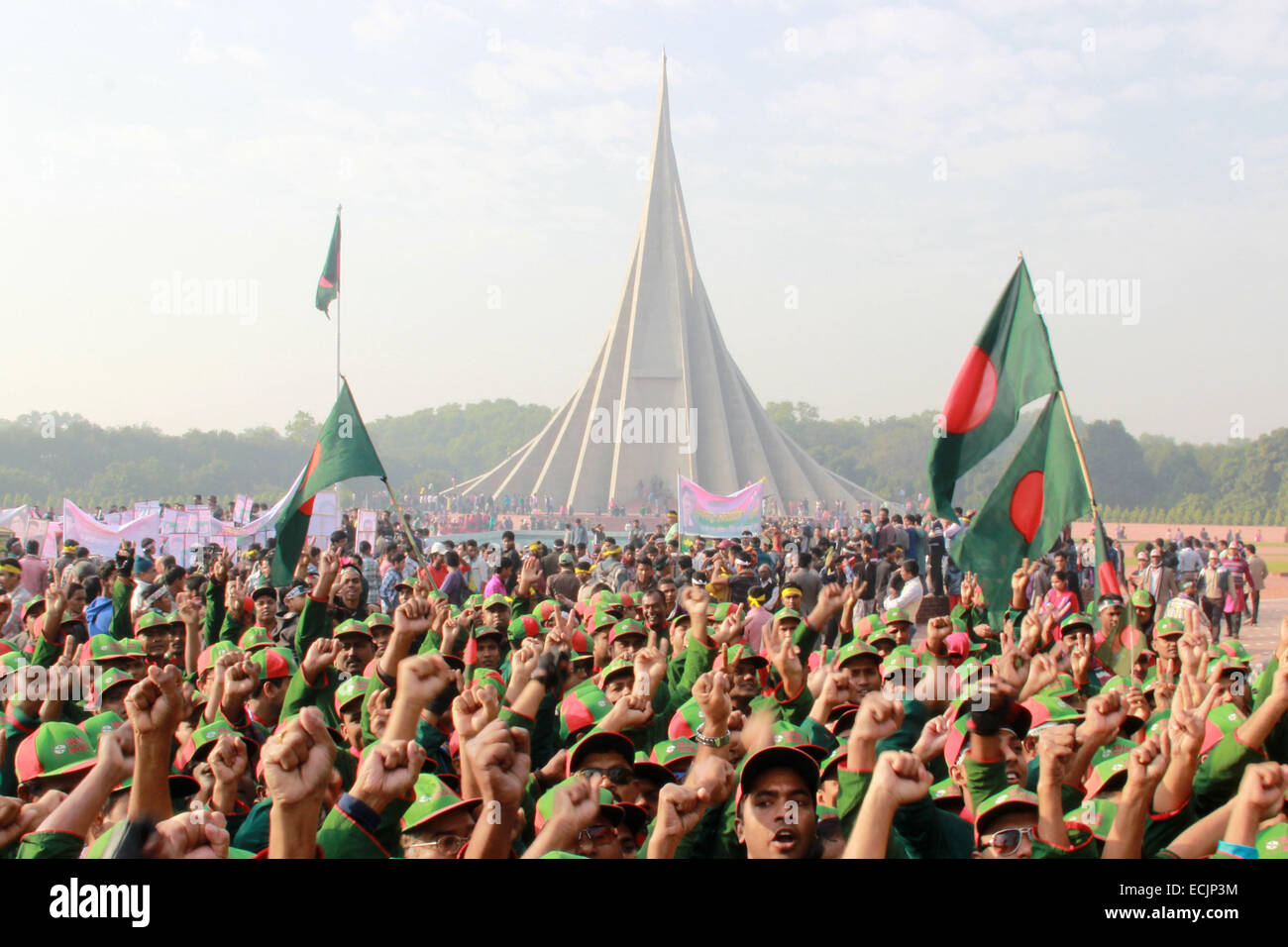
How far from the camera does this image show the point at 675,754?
8.74 feet

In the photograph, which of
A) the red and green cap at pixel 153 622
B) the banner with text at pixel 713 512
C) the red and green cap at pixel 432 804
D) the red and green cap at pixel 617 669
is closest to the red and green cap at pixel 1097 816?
the red and green cap at pixel 432 804

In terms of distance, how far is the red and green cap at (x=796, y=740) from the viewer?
7.81ft

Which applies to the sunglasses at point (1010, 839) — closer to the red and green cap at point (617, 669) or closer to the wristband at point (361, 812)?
the wristband at point (361, 812)

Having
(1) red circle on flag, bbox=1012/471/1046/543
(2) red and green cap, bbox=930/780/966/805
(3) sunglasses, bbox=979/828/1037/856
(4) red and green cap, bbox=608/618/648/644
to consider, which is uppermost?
(1) red circle on flag, bbox=1012/471/1046/543

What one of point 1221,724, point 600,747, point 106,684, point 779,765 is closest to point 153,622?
point 106,684

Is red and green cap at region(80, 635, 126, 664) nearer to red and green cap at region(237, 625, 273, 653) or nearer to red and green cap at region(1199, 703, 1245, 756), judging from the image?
red and green cap at region(237, 625, 273, 653)

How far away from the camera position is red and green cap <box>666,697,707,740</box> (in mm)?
2904

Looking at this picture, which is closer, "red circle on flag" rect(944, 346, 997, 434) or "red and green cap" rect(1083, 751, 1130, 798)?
"red and green cap" rect(1083, 751, 1130, 798)

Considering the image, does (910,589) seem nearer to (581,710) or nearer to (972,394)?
(972,394)

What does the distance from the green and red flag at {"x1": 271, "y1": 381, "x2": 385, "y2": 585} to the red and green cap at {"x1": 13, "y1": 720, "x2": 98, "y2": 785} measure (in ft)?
8.27

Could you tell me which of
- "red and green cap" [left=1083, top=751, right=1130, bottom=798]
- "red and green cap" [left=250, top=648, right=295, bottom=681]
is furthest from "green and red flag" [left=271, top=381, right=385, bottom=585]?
"red and green cap" [left=1083, top=751, right=1130, bottom=798]

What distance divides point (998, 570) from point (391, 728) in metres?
2.82

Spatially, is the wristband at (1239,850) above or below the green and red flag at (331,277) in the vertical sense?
below

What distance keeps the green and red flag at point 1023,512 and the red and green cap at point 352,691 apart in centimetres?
233
